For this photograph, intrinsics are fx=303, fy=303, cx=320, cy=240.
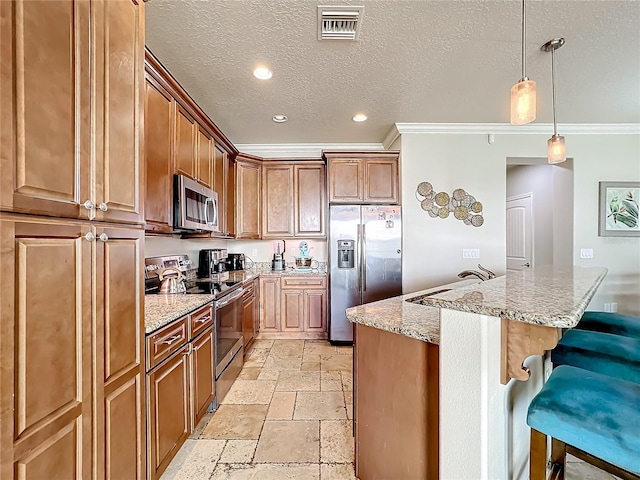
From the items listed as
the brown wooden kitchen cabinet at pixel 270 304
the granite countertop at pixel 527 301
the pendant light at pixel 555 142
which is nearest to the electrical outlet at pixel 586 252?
the pendant light at pixel 555 142

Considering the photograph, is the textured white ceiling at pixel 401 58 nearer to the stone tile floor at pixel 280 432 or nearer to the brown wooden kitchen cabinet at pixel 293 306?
the brown wooden kitchen cabinet at pixel 293 306

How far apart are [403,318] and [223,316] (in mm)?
1567

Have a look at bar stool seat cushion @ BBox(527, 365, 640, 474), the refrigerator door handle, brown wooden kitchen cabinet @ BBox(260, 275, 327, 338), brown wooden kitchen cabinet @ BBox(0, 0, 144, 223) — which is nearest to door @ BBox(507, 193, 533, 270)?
the refrigerator door handle

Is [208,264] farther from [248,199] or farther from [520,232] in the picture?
[520,232]

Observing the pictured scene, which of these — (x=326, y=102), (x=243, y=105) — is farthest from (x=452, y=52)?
(x=243, y=105)

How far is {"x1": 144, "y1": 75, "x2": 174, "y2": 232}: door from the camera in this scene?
1.94 meters

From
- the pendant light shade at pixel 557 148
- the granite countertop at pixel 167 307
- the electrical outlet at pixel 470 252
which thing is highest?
the pendant light shade at pixel 557 148

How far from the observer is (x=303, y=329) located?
3.95m

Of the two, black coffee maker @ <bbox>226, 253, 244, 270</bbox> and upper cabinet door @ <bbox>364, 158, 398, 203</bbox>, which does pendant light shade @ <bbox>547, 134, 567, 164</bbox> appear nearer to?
upper cabinet door @ <bbox>364, 158, 398, 203</bbox>

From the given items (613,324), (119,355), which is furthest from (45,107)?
(613,324)

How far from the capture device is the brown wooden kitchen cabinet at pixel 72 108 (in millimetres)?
765

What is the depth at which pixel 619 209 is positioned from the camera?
12.3 ft

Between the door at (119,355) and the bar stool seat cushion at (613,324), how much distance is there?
2.32 m

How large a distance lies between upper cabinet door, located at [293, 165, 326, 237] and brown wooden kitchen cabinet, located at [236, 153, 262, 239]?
51 centimetres
